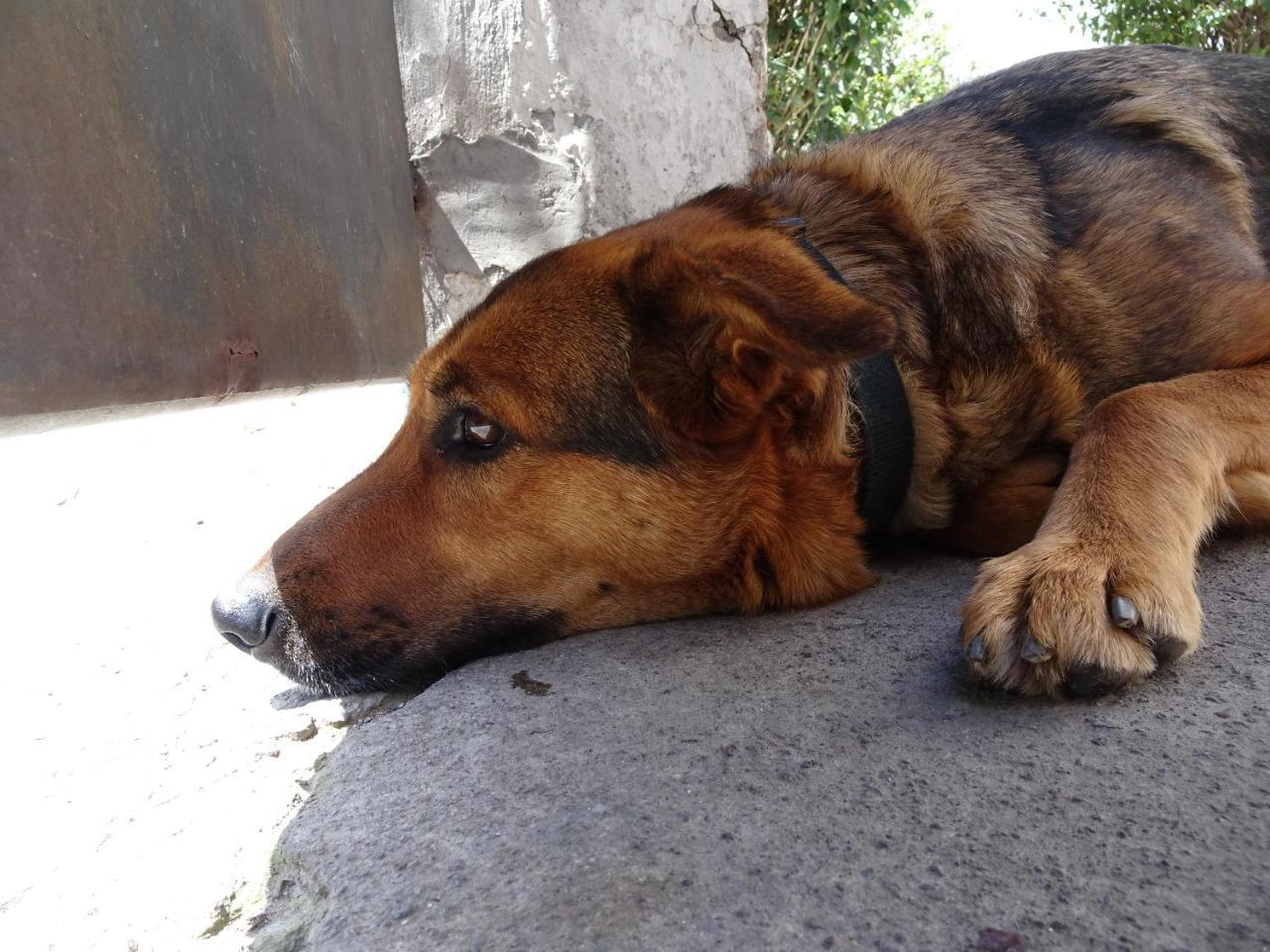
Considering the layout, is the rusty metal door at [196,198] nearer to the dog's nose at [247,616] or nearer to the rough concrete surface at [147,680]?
the rough concrete surface at [147,680]

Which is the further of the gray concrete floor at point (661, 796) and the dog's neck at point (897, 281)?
the dog's neck at point (897, 281)

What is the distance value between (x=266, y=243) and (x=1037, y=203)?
122 inches

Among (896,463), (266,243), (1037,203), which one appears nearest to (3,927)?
(896,463)

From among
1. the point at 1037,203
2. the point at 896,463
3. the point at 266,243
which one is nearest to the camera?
the point at 896,463

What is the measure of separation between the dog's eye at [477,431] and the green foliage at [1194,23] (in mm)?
10070

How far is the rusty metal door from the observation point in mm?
2859

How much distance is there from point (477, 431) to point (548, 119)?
280 centimetres

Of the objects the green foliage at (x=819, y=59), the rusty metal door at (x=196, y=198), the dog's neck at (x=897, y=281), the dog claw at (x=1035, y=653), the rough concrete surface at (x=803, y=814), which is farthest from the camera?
the green foliage at (x=819, y=59)

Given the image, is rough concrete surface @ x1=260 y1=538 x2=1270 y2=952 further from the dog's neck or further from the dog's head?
the dog's neck

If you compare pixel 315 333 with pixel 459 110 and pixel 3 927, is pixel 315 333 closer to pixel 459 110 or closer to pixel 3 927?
pixel 459 110

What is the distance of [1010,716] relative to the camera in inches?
56.7

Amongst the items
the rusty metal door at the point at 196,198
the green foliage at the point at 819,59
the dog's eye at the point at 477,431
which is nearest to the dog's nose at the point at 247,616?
the dog's eye at the point at 477,431

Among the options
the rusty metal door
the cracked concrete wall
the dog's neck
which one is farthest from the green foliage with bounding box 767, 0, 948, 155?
the dog's neck

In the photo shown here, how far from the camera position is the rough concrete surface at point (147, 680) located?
132 centimetres
